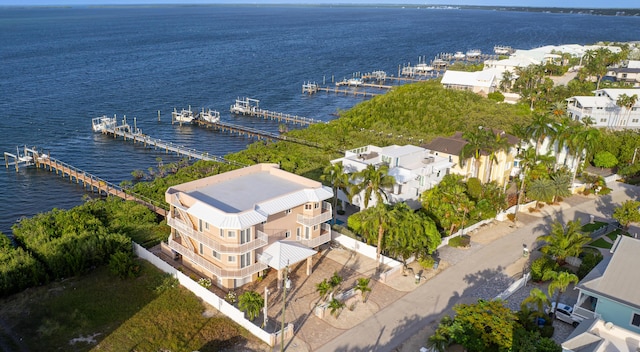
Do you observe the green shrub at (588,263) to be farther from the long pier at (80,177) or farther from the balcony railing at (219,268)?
the long pier at (80,177)

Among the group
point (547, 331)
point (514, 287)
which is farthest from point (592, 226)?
point (547, 331)

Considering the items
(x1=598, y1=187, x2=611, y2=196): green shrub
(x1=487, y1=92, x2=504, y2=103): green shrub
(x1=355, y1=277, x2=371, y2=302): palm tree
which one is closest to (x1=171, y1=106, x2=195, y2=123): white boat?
(x1=487, y1=92, x2=504, y2=103): green shrub

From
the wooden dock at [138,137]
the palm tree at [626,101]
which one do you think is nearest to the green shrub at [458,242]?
the wooden dock at [138,137]

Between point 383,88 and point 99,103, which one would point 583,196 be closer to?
point 383,88

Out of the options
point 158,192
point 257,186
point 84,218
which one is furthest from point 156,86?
point 257,186

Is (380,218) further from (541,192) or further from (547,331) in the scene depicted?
(541,192)

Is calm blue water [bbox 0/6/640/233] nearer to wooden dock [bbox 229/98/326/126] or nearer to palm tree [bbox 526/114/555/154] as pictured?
wooden dock [bbox 229/98/326/126]
